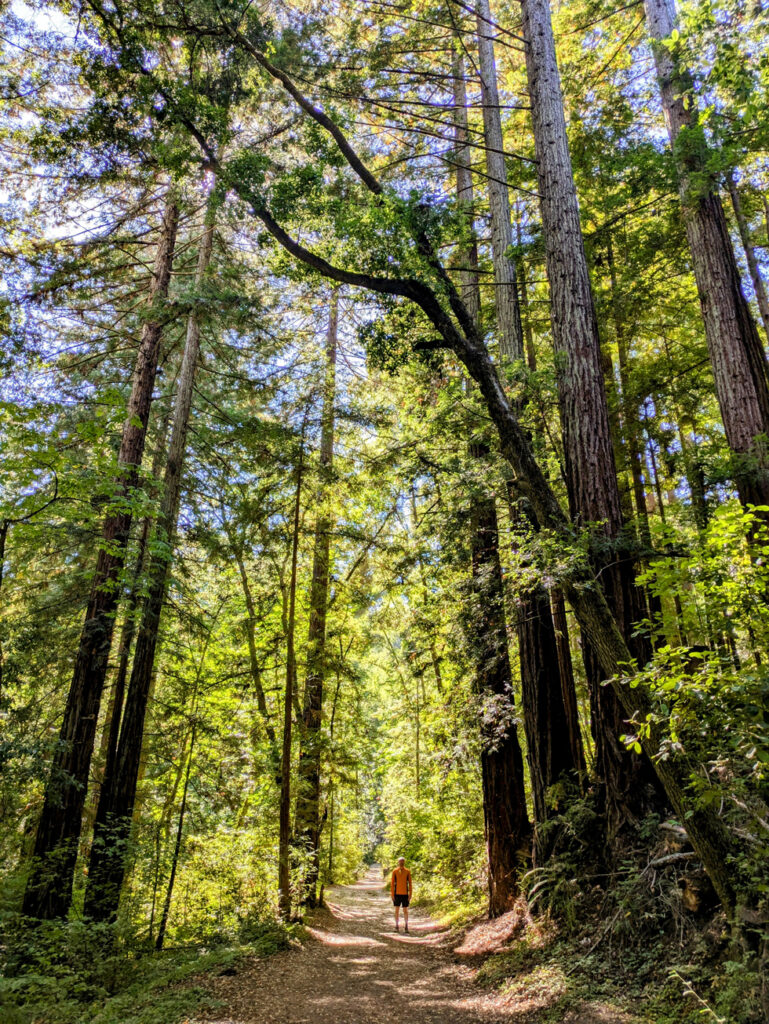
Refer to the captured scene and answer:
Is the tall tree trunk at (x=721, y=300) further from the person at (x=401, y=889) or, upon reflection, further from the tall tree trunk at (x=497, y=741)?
the person at (x=401, y=889)

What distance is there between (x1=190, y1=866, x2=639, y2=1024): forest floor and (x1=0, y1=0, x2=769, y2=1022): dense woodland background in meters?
0.55

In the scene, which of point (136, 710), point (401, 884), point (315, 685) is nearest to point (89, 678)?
point (136, 710)

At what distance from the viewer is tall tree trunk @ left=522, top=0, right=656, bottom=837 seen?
5.68 metres

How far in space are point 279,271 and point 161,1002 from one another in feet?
23.8

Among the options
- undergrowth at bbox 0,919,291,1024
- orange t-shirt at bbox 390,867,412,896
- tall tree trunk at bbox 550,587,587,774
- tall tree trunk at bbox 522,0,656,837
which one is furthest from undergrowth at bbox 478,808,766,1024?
orange t-shirt at bbox 390,867,412,896

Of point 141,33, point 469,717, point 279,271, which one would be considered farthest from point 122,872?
point 141,33

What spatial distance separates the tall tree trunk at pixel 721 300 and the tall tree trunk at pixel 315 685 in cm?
582

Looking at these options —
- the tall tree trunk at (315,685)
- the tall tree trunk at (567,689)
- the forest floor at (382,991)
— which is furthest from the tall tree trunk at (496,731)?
the tall tree trunk at (315,685)

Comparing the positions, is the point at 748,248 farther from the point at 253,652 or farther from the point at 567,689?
the point at 253,652

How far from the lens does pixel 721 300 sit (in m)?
7.38

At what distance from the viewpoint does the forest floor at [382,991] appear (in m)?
4.75

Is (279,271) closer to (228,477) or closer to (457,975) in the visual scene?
(228,477)

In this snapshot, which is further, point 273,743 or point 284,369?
point 284,369

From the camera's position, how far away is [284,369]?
11.9 meters
